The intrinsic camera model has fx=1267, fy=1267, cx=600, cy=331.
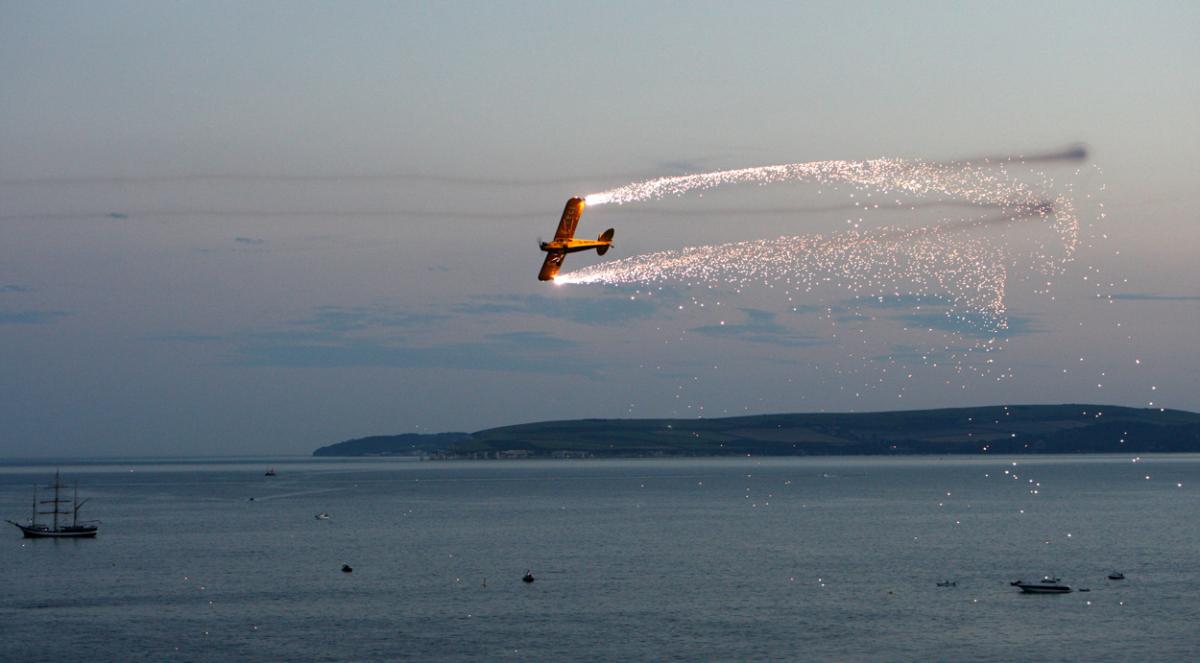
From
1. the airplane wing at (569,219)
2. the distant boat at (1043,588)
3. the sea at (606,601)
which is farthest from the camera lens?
the distant boat at (1043,588)

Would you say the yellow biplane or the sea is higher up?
the yellow biplane

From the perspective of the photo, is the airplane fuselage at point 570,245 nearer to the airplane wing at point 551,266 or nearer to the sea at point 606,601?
the airplane wing at point 551,266

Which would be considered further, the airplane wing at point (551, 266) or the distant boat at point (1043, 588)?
the distant boat at point (1043, 588)

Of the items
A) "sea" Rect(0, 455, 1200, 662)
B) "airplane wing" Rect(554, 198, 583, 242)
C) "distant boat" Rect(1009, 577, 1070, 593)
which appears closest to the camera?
"sea" Rect(0, 455, 1200, 662)

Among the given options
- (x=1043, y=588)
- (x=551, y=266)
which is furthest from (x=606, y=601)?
(x=1043, y=588)

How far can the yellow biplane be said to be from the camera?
371ft

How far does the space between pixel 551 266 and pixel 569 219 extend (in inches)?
194

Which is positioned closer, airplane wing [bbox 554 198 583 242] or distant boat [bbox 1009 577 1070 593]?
airplane wing [bbox 554 198 583 242]

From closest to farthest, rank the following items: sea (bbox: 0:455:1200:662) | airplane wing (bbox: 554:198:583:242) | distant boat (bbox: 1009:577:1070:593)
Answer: sea (bbox: 0:455:1200:662) < airplane wing (bbox: 554:198:583:242) < distant boat (bbox: 1009:577:1070:593)

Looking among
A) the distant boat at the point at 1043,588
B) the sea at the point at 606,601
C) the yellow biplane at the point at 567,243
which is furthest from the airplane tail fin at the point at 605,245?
the distant boat at the point at 1043,588

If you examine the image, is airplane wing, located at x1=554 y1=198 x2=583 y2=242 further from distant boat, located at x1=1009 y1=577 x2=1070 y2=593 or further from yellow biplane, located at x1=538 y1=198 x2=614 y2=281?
distant boat, located at x1=1009 y1=577 x2=1070 y2=593

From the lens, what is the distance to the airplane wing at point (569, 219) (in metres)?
113

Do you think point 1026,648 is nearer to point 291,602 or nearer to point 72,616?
point 291,602

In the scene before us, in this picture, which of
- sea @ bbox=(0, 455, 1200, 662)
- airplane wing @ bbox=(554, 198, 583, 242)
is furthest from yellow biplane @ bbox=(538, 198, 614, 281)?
sea @ bbox=(0, 455, 1200, 662)
